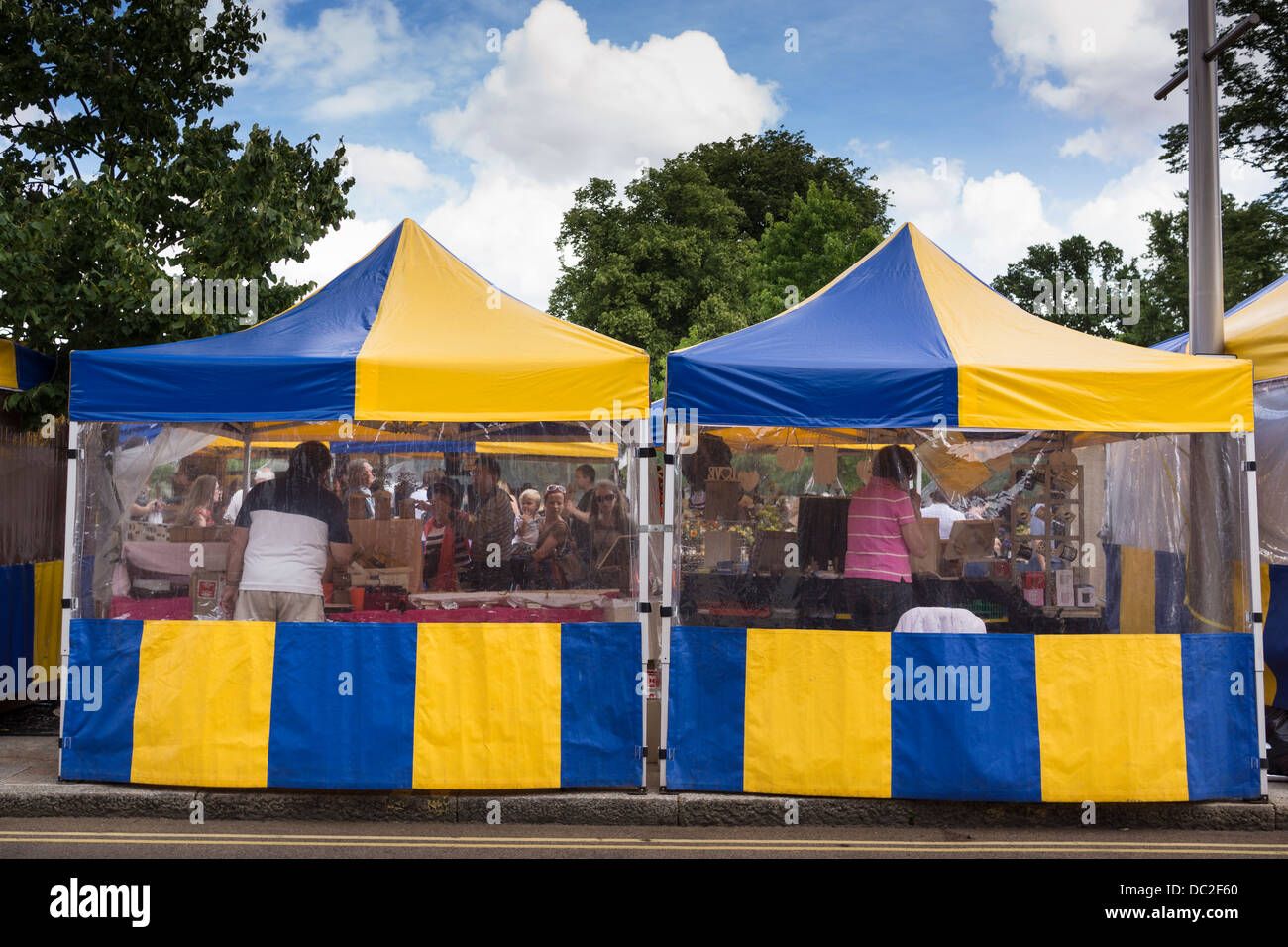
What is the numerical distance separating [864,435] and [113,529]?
18.9 feet

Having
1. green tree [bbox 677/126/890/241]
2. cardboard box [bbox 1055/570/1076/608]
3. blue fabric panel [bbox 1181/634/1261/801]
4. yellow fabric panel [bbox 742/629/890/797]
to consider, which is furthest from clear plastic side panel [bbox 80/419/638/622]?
green tree [bbox 677/126/890/241]

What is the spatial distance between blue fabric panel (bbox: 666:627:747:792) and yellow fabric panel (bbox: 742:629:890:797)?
0.06 m

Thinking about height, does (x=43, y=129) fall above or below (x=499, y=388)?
above

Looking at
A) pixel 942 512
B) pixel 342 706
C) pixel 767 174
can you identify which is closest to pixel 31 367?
pixel 342 706

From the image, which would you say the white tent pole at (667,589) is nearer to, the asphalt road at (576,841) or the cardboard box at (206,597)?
the asphalt road at (576,841)

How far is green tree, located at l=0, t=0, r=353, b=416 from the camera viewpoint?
28.0 ft

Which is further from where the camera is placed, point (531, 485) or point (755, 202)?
point (755, 202)

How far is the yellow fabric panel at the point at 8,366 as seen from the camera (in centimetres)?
827

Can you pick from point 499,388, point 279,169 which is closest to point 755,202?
point 279,169

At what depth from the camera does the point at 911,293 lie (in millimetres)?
7418

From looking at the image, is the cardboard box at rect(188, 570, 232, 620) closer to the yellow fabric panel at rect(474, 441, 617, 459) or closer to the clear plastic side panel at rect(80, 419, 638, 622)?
the clear plastic side panel at rect(80, 419, 638, 622)

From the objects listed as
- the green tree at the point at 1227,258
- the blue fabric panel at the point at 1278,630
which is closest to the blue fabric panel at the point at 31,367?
A: the blue fabric panel at the point at 1278,630

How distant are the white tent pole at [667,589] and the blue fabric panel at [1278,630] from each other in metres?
4.17
